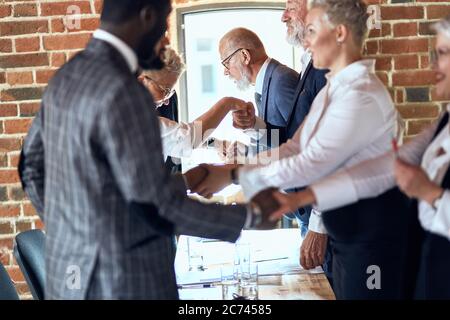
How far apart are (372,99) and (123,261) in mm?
855

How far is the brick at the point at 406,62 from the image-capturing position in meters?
3.93

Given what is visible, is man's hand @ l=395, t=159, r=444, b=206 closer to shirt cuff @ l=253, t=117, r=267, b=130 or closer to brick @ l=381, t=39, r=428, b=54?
shirt cuff @ l=253, t=117, r=267, b=130

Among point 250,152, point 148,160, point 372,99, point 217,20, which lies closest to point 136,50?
point 148,160

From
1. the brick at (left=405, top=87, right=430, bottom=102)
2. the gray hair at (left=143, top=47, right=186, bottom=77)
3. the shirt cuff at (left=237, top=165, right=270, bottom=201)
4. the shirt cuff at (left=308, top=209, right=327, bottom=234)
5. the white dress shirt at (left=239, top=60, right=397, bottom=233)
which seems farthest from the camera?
the brick at (left=405, top=87, right=430, bottom=102)

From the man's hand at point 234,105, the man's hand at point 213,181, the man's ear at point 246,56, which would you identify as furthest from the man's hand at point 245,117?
the man's hand at point 213,181

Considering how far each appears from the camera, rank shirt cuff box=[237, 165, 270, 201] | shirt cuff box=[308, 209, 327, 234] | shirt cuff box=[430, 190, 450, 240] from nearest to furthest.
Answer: shirt cuff box=[430, 190, 450, 240] < shirt cuff box=[237, 165, 270, 201] < shirt cuff box=[308, 209, 327, 234]

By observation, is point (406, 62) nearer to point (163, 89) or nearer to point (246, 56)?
point (246, 56)

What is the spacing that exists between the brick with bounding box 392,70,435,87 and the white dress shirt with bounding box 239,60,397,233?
70.7 inches

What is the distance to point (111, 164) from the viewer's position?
5.56 ft

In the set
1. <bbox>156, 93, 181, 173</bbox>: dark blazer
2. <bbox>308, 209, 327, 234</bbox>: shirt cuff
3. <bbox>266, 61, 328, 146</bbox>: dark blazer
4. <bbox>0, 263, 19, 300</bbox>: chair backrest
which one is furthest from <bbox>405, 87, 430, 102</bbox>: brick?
<bbox>0, 263, 19, 300</bbox>: chair backrest

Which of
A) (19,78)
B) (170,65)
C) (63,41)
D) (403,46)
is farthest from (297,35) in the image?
(19,78)

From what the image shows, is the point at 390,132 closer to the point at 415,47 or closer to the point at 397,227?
the point at 397,227

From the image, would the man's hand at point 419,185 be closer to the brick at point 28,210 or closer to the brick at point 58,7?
the brick at point 58,7

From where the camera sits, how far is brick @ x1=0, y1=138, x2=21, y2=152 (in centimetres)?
397
